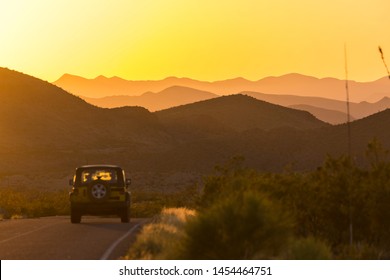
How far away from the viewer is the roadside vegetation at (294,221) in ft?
45.9

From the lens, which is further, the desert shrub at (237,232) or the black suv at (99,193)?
the black suv at (99,193)

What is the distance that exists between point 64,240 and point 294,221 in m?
6.13

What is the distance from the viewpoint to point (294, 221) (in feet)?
64.7

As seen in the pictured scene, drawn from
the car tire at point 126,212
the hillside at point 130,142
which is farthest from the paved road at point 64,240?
the hillside at point 130,142

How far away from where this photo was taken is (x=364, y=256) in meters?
16.5

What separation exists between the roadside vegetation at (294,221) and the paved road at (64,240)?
964mm

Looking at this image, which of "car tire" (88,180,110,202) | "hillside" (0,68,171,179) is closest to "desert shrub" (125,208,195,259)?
"car tire" (88,180,110,202)

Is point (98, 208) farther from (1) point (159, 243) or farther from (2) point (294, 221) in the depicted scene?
(1) point (159, 243)

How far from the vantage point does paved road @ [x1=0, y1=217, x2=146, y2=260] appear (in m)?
18.4

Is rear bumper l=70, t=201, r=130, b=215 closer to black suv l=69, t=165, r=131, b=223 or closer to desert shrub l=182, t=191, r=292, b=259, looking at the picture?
black suv l=69, t=165, r=131, b=223

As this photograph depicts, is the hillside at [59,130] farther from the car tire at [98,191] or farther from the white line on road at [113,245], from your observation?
the white line on road at [113,245]
